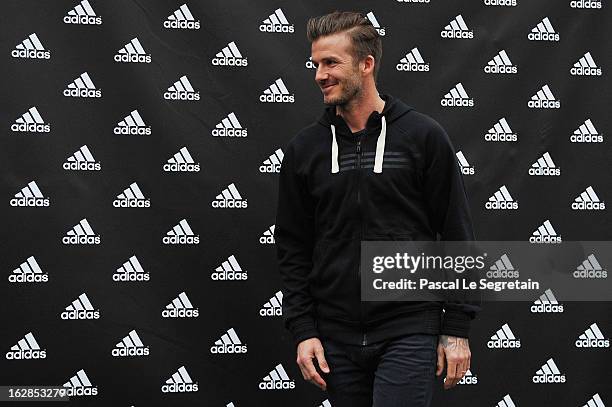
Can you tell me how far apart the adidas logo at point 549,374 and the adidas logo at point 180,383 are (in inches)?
64.6

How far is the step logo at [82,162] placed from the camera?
3.49 m

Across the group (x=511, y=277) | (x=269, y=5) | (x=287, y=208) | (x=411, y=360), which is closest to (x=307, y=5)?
(x=269, y=5)

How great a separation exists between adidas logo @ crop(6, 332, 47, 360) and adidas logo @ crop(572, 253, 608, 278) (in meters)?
2.52

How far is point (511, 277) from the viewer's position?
383 centimetres

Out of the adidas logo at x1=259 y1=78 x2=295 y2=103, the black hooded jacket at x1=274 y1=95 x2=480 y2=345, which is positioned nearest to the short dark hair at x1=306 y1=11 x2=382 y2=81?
the black hooded jacket at x1=274 y1=95 x2=480 y2=345

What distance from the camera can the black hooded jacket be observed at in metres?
2.46

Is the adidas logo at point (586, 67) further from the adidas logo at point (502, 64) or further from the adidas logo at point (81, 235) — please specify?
the adidas logo at point (81, 235)

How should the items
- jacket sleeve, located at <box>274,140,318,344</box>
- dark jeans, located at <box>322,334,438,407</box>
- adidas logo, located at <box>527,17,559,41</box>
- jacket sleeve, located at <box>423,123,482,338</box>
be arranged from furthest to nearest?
adidas logo, located at <box>527,17,559,41</box>, jacket sleeve, located at <box>274,140,318,344</box>, jacket sleeve, located at <box>423,123,482,338</box>, dark jeans, located at <box>322,334,438,407</box>

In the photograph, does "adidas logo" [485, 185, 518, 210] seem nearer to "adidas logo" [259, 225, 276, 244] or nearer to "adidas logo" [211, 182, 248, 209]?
"adidas logo" [259, 225, 276, 244]

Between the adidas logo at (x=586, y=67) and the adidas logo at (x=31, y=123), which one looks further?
the adidas logo at (x=586, y=67)

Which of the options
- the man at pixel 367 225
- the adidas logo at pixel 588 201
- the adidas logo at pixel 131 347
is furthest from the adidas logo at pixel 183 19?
the adidas logo at pixel 588 201

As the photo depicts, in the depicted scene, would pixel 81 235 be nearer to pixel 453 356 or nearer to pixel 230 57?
pixel 230 57

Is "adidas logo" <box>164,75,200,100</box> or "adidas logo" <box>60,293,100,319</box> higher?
"adidas logo" <box>164,75,200,100</box>

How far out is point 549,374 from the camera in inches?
151
